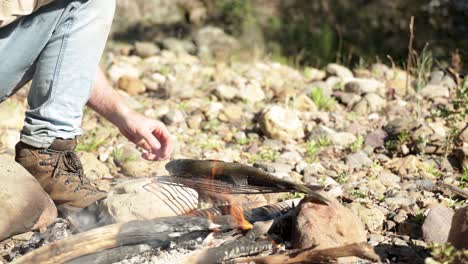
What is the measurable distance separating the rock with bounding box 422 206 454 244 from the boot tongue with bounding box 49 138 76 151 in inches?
58.9

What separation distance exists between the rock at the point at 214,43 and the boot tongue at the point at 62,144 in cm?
311

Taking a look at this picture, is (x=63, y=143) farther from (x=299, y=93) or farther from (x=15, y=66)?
(x=299, y=93)

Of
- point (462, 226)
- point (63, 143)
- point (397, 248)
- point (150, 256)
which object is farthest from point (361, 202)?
point (63, 143)

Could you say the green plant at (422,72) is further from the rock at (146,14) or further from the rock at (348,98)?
the rock at (146,14)

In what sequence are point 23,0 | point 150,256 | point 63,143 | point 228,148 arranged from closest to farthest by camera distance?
point 150,256 → point 23,0 → point 63,143 → point 228,148

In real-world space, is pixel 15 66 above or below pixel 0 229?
above

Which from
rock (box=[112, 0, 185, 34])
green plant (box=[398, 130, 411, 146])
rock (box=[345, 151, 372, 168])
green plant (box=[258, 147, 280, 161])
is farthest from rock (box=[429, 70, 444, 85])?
rock (box=[112, 0, 185, 34])

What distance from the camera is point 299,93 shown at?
196 inches

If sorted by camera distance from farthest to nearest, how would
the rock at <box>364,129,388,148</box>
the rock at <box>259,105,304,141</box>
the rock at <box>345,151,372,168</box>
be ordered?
the rock at <box>259,105,304,141</box>, the rock at <box>364,129,388,148</box>, the rock at <box>345,151,372,168</box>

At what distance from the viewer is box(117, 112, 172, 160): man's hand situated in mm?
3043

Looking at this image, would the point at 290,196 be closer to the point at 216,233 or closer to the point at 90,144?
the point at 216,233

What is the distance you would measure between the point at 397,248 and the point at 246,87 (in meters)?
2.45

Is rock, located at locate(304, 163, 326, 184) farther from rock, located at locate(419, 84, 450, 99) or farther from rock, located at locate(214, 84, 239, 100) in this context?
rock, located at locate(419, 84, 450, 99)

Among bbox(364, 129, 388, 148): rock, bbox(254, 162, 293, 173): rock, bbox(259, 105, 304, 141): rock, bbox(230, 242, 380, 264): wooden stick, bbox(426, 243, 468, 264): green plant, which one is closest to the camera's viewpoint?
bbox(426, 243, 468, 264): green plant
